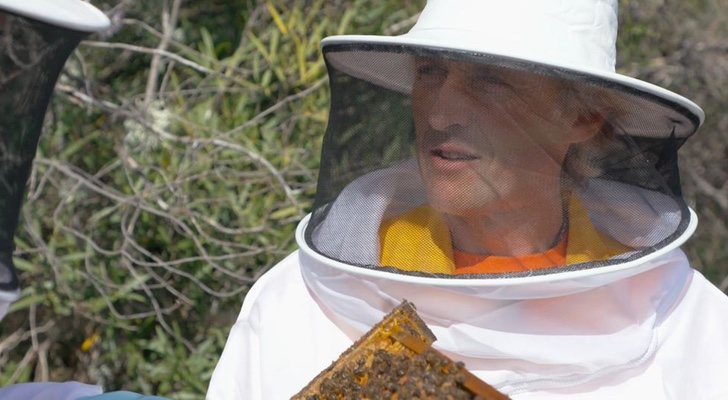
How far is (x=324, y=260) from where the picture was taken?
1.35m

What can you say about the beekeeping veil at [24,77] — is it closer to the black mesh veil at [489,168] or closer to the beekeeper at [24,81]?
the beekeeper at [24,81]

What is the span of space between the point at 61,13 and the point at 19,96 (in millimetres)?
139

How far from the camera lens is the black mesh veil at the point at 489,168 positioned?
1.29 m

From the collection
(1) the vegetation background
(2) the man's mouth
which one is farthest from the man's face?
(1) the vegetation background

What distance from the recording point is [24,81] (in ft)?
4.06

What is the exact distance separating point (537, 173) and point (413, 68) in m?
0.22

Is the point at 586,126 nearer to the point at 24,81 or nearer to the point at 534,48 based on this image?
the point at 534,48

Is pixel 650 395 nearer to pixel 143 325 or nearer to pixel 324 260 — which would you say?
pixel 324 260

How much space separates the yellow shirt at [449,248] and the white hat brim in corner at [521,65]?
15 centimetres

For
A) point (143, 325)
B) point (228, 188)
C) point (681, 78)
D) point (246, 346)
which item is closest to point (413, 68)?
point (246, 346)

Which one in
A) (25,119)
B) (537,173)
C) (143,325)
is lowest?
(143,325)

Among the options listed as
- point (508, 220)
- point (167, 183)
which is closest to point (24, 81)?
point (508, 220)

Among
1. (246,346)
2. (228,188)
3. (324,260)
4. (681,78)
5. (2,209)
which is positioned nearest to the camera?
(2,209)

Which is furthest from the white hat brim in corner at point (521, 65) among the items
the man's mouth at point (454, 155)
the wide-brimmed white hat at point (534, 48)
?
the man's mouth at point (454, 155)
